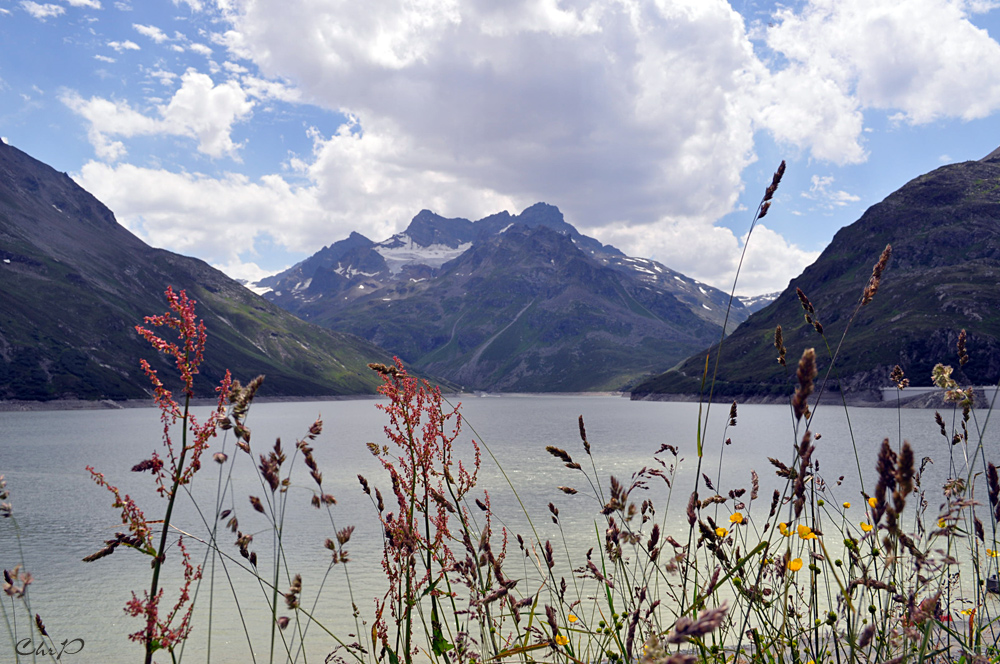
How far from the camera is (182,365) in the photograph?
3.00 metres

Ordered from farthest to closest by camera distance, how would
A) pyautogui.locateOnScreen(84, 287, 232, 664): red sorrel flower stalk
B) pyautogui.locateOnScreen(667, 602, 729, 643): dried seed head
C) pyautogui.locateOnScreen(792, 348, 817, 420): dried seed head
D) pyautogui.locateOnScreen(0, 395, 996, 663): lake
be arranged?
pyautogui.locateOnScreen(0, 395, 996, 663): lake → pyautogui.locateOnScreen(84, 287, 232, 664): red sorrel flower stalk → pyautogui.locateOnScreen(792, 348, 817, 420): dried seed head → pyautogui.locateOnScreen(667, 602, 729, 643): dried seed head

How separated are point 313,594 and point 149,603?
18.7 metres

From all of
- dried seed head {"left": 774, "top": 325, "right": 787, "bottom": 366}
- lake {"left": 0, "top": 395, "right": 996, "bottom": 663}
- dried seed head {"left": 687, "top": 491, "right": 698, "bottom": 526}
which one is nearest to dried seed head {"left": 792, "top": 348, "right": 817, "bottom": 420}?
dried seed head {"left": 774, "top": 325, "right": 787, "bottom": 366}

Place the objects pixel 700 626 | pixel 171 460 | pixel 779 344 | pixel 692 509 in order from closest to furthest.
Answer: pixel 700 626 → pixel 171 460 → pixel 779 344 → pixel 692 509

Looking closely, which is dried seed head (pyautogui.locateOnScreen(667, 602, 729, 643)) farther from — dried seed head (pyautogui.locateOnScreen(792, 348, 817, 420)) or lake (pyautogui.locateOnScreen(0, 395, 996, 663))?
lake (pyautogui.locateOnScreen(0, 395, 996, 663))

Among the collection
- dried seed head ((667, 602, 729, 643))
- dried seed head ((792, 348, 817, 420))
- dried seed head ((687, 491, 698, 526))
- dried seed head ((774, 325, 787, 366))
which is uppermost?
dried seed head ((774, 325, 787, 366))

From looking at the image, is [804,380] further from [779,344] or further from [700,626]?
[779,344]

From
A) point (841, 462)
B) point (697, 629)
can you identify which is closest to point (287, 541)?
point (697, 629)

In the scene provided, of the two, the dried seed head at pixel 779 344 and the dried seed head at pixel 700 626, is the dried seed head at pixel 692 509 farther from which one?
the dried seed head at pixel 700 626

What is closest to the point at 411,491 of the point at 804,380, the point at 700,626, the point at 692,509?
the point at 692,509

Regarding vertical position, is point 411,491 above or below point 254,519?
above

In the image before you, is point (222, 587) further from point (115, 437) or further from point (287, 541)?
point (115, 437)

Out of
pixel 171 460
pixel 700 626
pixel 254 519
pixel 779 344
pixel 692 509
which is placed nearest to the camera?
pixel 700 626

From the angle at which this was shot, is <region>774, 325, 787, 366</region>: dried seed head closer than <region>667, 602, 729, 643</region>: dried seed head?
No
